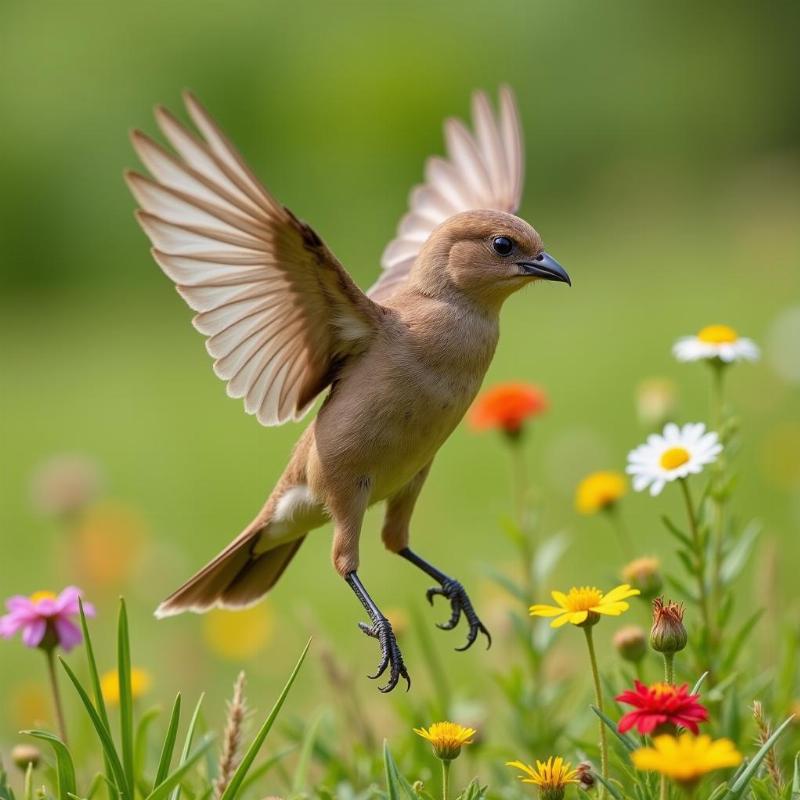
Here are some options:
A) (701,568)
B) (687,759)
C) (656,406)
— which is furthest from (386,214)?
(687,759)

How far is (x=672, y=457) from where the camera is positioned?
2496 millimetres

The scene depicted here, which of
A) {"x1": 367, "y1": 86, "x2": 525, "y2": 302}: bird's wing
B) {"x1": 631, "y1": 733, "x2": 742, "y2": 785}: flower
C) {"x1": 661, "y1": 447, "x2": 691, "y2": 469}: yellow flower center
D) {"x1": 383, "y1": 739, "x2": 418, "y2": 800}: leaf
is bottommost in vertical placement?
{"x1": 383, "y1": 739, "x2": 418, "y2": 800}: leaf

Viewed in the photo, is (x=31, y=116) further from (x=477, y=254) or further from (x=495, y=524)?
(x=477, y=254)

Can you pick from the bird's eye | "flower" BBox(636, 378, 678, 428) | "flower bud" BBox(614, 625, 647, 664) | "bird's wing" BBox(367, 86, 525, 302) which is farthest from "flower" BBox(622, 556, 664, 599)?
"bird's wing" BBox(367, 86, 525, 302)

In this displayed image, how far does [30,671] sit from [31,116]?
19.7ft

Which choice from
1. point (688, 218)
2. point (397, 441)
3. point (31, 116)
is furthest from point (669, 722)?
point (31, 116)

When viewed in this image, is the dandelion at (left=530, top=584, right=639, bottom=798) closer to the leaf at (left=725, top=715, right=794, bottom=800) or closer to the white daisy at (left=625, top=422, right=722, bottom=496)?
the leaf at (left=725, top=715, right=794, bottom=800)

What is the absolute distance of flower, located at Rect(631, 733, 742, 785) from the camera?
165 cm

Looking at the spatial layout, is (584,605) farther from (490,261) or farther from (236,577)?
(236,577)

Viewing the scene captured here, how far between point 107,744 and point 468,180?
1.92 metres

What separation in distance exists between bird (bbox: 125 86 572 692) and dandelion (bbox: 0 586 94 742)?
36 cm

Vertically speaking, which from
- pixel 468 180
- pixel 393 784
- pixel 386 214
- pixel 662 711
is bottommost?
pixel 393 784

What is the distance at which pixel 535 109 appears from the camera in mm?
9828

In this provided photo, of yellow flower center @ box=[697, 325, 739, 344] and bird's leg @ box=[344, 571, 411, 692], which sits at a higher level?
yellow flower center @ box=[697, 325, 739, 344]
